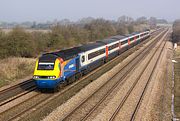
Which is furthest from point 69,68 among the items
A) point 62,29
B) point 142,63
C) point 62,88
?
point 62,29

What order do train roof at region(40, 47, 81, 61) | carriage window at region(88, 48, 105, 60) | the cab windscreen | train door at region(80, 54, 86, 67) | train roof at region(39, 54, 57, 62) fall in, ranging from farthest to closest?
carriage window at region(88, 48, 105, 60) → train door at region(80, 54, 86, 67) → train roof at region(40, 47, 81, 61) → train roof at region(39, 54, 57, 62) → the cab windscreen

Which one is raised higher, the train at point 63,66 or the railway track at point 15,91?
the train at point 63,66

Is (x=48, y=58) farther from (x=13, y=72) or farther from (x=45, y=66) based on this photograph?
(x=13, y=72)

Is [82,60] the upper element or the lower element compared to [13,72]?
upper

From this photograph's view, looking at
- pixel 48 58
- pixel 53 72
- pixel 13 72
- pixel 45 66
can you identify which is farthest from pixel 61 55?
pixel 13 72

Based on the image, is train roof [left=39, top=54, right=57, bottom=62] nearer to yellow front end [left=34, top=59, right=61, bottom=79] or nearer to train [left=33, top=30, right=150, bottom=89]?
train [left=33, top=30, right=150, bottom=89]

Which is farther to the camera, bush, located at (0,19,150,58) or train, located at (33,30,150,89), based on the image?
bush, located at (0,19,150,58)

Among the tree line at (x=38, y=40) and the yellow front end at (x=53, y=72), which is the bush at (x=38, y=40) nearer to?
the tree line at (x=38, y=40)

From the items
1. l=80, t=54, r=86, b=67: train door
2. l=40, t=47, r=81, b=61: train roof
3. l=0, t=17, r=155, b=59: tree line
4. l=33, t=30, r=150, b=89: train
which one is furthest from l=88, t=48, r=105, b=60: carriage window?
l=0, t=17, r=155, b=59: tree line

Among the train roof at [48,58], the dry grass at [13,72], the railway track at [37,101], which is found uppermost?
the train roof at [48,58]

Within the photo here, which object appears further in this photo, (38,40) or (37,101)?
(38,40)

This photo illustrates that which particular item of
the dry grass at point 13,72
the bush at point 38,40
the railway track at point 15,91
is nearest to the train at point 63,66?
the railway track at point 15,91

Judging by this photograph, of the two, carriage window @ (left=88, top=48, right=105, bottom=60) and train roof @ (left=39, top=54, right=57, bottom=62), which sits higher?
train roof @ (left=39, top=54, right=57, bottom=62)

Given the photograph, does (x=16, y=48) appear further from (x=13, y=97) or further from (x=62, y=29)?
(x=13, y=97)
